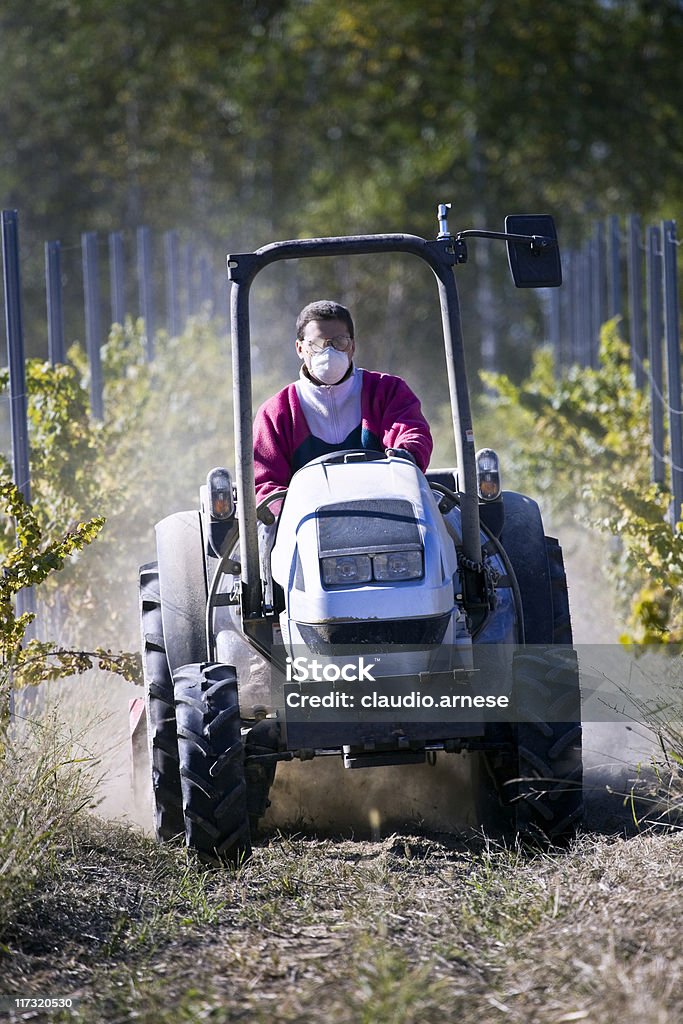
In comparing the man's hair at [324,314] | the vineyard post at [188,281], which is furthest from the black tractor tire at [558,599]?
the vineyard post at [188,281]

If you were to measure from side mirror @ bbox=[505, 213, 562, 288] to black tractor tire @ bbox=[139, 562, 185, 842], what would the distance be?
6.42ft

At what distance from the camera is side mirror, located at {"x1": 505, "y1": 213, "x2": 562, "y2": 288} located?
5.06 metres

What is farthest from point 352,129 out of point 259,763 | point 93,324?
point 259,763

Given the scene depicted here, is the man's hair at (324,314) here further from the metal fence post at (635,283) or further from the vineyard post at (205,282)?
the vineyard post at (205,282)

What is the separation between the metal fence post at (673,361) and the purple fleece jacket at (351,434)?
9.28 ft

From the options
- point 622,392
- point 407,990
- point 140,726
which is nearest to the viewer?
point 407,990

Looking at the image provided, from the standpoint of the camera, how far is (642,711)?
5410mm

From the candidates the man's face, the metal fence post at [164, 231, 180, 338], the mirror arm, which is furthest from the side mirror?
the metal fence post at [164, 231, 180, 338]

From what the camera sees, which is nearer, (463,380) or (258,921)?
(258,921)

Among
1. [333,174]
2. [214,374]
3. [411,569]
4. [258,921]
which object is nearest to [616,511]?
[411,569]

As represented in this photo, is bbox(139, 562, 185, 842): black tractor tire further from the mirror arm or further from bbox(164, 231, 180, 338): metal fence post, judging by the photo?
bbox(164, 231, 180, 338): metal fence post

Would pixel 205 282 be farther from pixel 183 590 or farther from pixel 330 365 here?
pixel 183 590

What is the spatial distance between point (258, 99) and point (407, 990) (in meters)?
30.8

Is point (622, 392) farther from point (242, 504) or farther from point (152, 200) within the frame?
point (152, 200)
